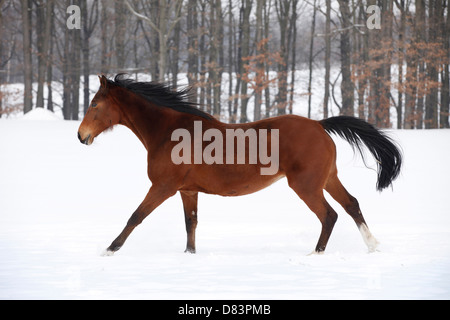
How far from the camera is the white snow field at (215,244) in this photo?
4188 millimetres

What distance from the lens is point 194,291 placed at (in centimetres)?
408

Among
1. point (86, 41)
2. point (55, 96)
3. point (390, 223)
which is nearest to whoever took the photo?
point (390, 223)

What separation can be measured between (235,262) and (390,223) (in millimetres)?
3254

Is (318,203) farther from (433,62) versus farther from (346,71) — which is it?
(346,71)

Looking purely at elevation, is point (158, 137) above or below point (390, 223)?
above

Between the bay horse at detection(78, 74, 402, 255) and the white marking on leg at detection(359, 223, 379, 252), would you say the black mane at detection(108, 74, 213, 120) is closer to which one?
the bay horse at detection(78, 74, 402, 255)

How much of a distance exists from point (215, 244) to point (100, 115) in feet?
6.06

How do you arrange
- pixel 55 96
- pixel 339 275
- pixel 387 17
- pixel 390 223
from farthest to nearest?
pixel 55 96, pixel 387 17, pixel 390 223, pixel 339 275

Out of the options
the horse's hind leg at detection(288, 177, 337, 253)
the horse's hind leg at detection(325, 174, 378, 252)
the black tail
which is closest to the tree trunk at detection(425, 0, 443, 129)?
the black tail

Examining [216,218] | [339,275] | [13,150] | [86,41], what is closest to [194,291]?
[339,275]

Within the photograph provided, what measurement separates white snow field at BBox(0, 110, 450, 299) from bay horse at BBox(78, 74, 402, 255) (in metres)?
0.46

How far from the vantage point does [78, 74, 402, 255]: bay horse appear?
5.24 m

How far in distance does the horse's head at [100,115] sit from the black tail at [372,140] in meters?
2.09

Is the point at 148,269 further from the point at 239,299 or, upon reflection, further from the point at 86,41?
the point at 86,41
